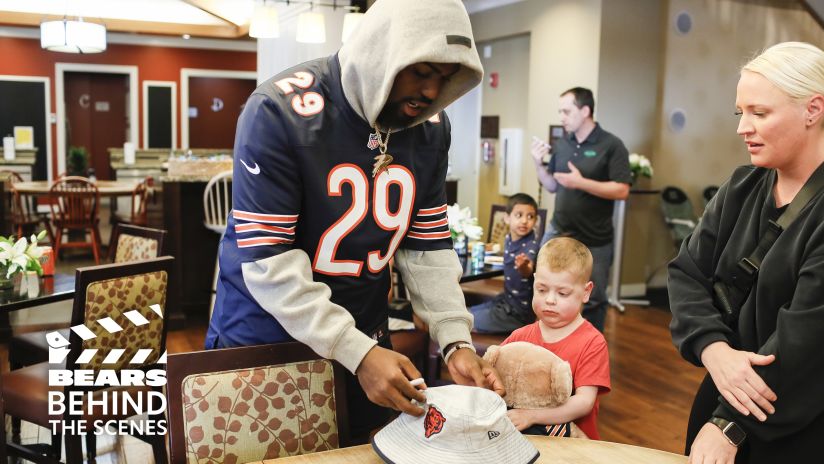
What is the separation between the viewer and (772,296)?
144 centimetres

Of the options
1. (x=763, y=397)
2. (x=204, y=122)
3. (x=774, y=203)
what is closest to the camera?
(x=763, y=397)

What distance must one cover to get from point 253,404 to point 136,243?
2194 millimetres

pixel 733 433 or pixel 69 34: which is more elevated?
pixel 69 34

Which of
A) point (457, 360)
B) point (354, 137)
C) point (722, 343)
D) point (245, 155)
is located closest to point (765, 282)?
point (722, 343)

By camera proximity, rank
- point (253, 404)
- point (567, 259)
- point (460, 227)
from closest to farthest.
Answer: point (253, 404), point (567, 259), point (460, 227)

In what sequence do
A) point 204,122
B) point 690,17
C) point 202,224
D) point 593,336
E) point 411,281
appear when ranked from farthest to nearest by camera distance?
point 204,122
point 690,17
point 202,224
point 593,336
point 411,281

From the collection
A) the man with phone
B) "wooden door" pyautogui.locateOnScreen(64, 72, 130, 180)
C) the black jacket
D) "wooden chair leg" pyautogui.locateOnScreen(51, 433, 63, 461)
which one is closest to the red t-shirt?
the black jacket

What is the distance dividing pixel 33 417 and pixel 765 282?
2.42 meters

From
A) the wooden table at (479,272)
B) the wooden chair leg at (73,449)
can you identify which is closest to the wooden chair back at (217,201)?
the wooden table at (479,272)

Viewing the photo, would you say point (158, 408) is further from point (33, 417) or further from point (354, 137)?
point (354, 137)

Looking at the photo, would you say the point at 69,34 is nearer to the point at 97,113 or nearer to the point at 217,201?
the point at 217,201

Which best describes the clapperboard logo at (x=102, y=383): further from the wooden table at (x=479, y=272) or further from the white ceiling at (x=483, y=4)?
the white ceiling at (x=483, y=4)

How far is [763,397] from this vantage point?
1.40 m

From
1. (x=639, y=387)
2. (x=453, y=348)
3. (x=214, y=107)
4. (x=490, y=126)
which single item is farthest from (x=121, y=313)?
(x=214, y=107)
